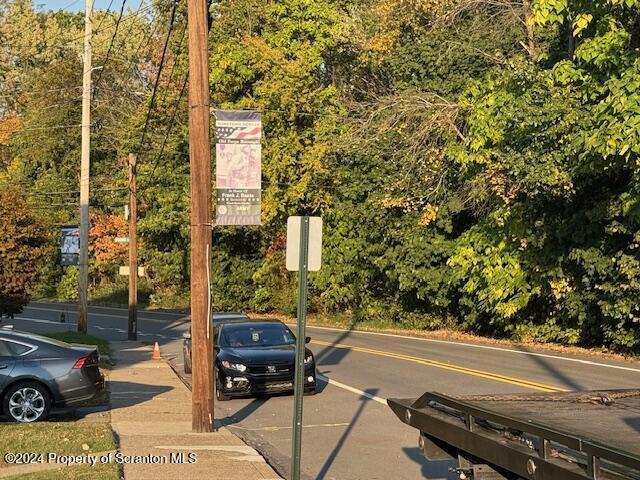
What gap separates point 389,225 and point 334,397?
19599 millimetres

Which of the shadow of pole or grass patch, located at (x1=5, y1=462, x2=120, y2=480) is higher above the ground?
grass patch, located at (x1=5, y1=462, x2=120, y2=480)

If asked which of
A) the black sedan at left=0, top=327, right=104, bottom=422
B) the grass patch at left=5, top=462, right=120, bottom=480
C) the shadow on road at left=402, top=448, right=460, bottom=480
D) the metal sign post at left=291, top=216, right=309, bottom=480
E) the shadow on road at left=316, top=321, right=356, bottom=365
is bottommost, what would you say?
the shadow on road at left=316, top=321, right=356, bottom=365

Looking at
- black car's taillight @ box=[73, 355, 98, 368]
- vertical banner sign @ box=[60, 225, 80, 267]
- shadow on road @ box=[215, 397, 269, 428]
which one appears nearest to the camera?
black car's taillight @ box=[73, 355, 98, 368]

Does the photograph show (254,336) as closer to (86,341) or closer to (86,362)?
(86,362)

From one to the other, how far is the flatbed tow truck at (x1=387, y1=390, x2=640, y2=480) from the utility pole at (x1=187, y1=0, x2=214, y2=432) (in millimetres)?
5901

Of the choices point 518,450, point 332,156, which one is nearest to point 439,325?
point 332,156

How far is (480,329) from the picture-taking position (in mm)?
34281

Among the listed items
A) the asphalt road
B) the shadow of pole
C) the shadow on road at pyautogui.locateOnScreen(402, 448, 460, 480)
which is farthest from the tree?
the shadow on road at pyautogui.locateOnScreen(402, 448, 460, 480)

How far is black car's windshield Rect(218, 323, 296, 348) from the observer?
696 inches

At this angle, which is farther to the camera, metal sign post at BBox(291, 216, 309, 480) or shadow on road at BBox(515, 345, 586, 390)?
shadow on road at BBox(515, 345, 586, 390)

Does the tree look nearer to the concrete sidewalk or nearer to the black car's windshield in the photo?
the concrete sidewalk

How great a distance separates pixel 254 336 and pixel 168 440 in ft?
21.4

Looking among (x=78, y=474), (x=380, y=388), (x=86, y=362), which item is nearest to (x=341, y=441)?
(x=78, y=474)

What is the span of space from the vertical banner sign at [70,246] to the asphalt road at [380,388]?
8.85 m
